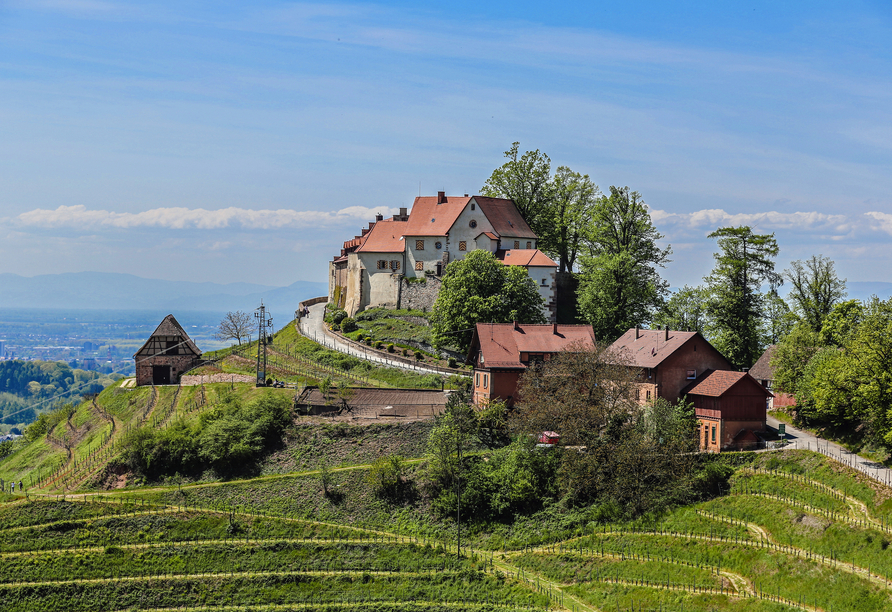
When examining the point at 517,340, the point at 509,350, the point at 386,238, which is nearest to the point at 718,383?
the point at 509,350

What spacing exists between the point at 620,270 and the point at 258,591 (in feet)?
143

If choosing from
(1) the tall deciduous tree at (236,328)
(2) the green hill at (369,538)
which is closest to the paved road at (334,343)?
(1) the tall deciduous tree at (236,328)

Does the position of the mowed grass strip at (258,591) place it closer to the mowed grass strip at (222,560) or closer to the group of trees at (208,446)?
the mowed grass strip at (222,560)

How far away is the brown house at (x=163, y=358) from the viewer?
251ft

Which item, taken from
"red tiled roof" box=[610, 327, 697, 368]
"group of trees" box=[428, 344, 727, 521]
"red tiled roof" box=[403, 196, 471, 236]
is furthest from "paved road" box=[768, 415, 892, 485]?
"red tiled roof" box=[403, 196, 471, 236]

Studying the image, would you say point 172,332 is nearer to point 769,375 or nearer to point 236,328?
point 236,328

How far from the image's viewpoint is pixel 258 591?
42219 millimetres

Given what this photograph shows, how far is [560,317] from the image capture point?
81688 millimetres

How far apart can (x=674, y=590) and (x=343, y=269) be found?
219ft

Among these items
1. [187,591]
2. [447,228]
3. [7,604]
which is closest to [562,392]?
[187,591]

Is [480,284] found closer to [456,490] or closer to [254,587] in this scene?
[456,490]

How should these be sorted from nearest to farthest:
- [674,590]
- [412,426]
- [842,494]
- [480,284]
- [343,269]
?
[674,590], [842,494], [412,426], [480,284], [343,269]

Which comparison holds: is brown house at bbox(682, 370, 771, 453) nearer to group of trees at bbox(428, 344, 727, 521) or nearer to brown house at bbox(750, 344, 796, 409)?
group of trees at bbox(428, 344, 727, 521)

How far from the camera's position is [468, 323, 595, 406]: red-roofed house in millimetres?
56875
